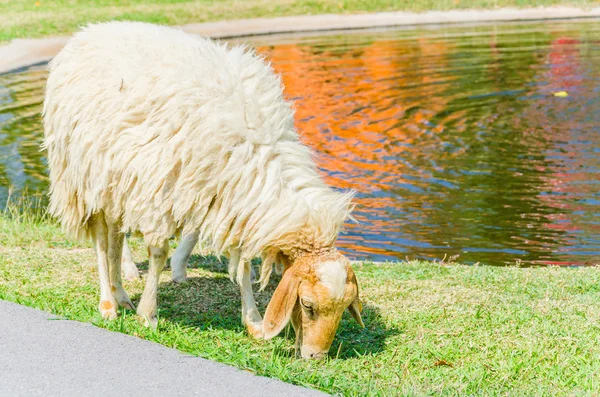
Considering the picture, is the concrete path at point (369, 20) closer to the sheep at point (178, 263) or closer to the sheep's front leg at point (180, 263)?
the sheep at point (178, 263)

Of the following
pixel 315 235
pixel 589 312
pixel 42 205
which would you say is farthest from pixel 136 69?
pixel 42 205

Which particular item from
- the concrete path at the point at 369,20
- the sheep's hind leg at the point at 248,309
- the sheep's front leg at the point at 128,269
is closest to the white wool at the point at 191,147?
the sheep's hind leg at the point at 248,309

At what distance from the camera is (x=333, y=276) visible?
16.1ft

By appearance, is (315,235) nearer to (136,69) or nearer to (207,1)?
(136,69)

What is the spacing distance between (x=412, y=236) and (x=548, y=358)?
5.16 m

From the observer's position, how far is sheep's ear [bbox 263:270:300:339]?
16.4ft

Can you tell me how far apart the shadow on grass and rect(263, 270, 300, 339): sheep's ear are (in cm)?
32

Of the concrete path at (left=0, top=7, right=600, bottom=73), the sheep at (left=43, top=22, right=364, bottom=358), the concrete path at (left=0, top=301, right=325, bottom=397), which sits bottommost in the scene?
the concrete path at (left=0, top=7, right=600, bottom=73)

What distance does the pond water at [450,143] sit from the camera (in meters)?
10.2

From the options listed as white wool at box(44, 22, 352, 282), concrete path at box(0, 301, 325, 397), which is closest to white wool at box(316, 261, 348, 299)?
white wool at box(44, 22, 352, 282)

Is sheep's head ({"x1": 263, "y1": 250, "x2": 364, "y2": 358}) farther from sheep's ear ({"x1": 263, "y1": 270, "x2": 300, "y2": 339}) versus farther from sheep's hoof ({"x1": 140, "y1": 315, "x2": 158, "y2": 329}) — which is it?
sheep's hoof ({"x1": 140, "y1": 315, "x2": 158, "y2": 329})

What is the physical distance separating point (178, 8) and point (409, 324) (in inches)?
1160

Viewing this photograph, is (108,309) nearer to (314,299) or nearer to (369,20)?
(314,299)

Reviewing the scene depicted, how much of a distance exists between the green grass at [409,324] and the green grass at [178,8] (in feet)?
76.8
